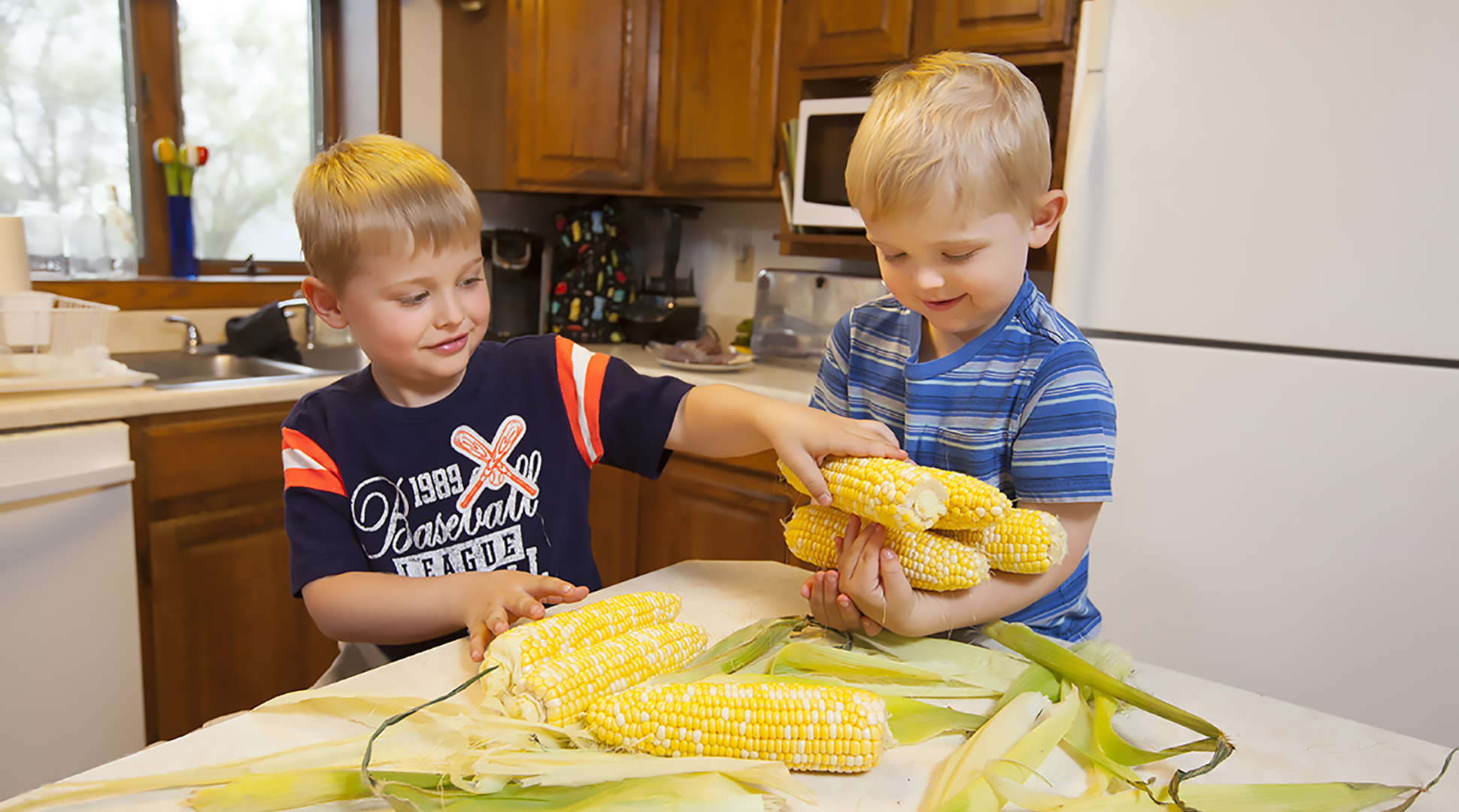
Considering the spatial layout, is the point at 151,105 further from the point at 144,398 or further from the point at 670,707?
the point at 670,707

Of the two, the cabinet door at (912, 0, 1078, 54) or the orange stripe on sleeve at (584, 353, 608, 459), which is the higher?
the cabinet door at (912, 0, 1078, 54)

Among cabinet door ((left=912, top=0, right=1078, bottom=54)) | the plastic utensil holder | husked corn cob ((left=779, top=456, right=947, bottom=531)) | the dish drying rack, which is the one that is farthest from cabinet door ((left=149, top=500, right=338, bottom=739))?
cabinet door ((left=912, top=0, right=1078, bottom=54))

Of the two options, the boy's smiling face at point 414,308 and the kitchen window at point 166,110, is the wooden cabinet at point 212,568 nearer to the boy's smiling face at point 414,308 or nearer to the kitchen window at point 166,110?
the kitchen window at point 166,110

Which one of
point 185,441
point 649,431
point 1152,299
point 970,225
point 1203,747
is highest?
point 970,225

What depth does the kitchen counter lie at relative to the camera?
635 millimetres

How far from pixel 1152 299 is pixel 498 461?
1.35m

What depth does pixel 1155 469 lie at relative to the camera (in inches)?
68.6

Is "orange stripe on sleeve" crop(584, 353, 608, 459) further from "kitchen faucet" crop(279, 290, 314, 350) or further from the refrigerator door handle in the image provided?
"kitchen faucet" crop(279, 290, 314, 350)

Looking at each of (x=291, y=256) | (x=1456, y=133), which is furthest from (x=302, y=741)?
(x=291, y=256)

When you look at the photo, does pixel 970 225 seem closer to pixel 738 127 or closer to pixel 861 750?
pixel 861 750

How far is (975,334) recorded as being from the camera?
0.98 meters

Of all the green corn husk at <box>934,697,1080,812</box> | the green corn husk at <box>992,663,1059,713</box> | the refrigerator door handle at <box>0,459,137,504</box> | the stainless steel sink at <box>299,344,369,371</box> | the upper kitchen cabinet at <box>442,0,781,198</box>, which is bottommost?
the refrigerator door handle at <box>0,459,137,504</box>

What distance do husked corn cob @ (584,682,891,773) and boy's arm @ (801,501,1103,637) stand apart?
15cm

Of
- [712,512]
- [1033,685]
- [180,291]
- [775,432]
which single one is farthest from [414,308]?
[180,291]
